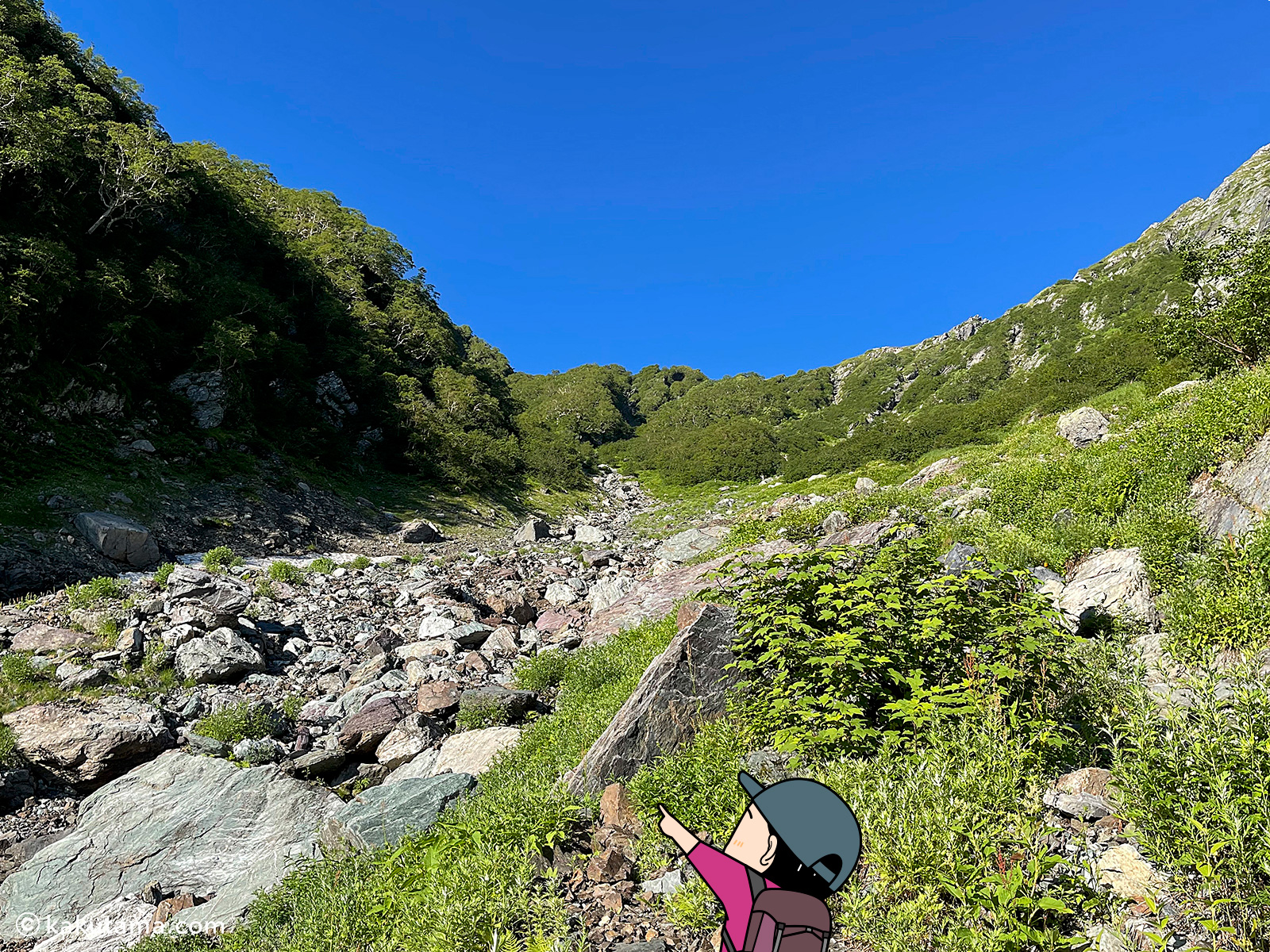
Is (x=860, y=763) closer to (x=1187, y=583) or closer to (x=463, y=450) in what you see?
(x=1187, y=583)

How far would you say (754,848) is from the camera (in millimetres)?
2143

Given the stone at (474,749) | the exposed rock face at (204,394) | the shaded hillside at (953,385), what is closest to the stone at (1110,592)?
the stone at (474,749)

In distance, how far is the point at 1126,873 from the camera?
323 centimetres

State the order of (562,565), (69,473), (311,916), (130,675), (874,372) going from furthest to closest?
1. (874,372)
2. (562,565)
3. (69,473)
4. (130,675)
5. (311,916)

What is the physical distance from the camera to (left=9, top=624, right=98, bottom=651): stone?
10.4 meters

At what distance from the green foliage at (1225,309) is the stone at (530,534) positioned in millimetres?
23316

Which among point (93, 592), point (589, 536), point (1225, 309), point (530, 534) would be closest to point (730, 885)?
point (93, 592)

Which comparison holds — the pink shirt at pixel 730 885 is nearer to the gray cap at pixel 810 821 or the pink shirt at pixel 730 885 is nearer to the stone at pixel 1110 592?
the gray cap at pixel 810 821

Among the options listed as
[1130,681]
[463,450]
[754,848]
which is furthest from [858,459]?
[754,848]

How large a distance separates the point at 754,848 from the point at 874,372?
464 ft

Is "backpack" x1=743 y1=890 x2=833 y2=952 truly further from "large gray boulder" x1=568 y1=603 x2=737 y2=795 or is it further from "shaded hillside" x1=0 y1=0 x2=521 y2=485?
"shaded hillside" x1=0 y1=0 x2=521 y2=485

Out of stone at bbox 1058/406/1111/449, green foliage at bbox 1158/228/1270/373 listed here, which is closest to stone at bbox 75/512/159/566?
stone at bbox 1058/406/1111/449

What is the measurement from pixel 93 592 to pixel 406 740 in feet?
31.0

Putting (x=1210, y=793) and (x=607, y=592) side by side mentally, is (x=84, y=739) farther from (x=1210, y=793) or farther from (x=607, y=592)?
(x=1210, y=793)
